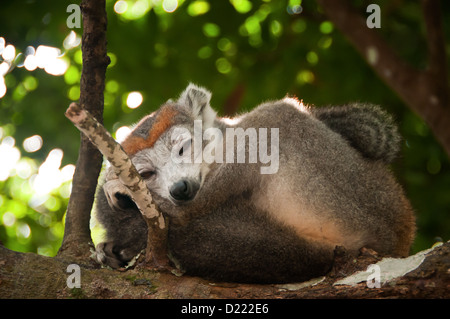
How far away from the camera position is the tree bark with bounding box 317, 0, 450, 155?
662 centimetres

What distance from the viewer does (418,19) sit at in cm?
800

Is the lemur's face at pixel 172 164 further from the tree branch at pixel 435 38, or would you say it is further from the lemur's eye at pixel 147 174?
the tree branch at pixel 435 38

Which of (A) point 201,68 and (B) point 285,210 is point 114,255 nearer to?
(B) point 285,210

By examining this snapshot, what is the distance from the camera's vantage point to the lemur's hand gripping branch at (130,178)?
9.95ft

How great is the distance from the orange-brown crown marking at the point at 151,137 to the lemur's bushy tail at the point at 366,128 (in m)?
1.74

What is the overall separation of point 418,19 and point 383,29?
55 cm

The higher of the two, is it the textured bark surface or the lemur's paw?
the lemur's paw

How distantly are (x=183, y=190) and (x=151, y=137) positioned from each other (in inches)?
52.6

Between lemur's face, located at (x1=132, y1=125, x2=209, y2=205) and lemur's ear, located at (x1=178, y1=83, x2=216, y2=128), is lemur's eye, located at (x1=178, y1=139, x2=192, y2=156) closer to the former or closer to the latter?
lemur's face, located at (x1=132, y1=125, x2=209, y2=205)

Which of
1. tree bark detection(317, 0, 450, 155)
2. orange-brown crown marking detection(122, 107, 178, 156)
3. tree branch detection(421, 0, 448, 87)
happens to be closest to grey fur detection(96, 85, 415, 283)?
orange-brown crown marking detection(122, 107, 178, 156)

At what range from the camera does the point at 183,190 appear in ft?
15.2
